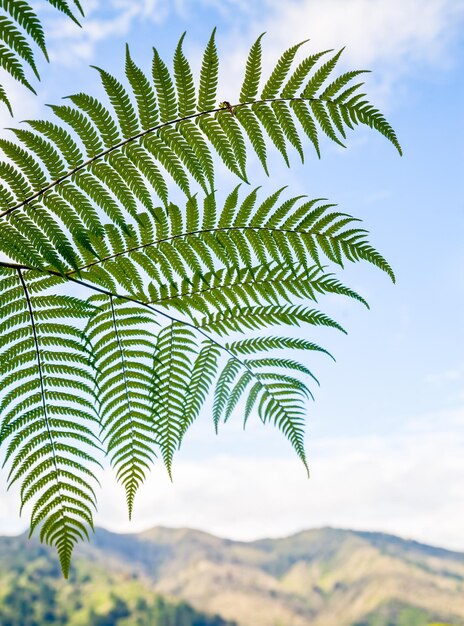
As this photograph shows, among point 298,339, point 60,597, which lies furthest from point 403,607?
point 298,339

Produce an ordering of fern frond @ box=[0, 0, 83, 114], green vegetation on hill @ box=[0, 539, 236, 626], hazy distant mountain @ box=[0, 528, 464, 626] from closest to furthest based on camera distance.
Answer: fern frond @ box=[0, 0, 83, 114], green vegetation on hill @ box=[0, 539, 236, 626], hazy distant mountain @ box=[0, 528, 464, 626]

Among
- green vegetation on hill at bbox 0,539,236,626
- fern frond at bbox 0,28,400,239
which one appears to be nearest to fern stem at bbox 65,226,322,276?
fern frond at bbox 0,28,400,239

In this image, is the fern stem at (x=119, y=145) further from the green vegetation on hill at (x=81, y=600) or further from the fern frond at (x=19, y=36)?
the green vegetation on hill at (x=81, y=600)

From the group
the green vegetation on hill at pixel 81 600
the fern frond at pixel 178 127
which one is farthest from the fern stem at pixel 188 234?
the green vegetation on hill at pixel 81 600

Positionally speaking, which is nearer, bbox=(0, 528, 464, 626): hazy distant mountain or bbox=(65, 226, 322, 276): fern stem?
bbox=(65, 226, 322, 276): fern stem

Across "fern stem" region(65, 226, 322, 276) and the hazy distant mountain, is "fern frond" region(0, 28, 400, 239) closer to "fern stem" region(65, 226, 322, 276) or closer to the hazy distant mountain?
"fern stem" region(65, 226, 322, 276)

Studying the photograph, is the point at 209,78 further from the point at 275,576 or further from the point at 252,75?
the point at 275,576

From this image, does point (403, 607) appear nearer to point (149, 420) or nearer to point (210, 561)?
point (210, 561)

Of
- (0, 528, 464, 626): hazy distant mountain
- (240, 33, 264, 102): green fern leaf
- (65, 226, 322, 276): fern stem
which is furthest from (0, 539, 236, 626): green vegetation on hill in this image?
(240, 33, 264, 102): green fern leaf

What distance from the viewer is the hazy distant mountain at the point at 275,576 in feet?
403

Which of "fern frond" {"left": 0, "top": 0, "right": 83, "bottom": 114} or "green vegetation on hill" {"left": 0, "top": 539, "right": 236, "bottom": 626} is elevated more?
"fern frond" {"left": 0, "top": 0, "right": 83, "bottom": 114}

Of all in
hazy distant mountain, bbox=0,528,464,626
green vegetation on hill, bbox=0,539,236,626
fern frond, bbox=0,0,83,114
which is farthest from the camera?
hazy distant mountain, bbox=0,528,464,626

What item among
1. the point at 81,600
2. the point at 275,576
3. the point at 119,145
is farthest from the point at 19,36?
the point at 275,576

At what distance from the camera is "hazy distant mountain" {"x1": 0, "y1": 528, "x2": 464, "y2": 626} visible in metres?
123
